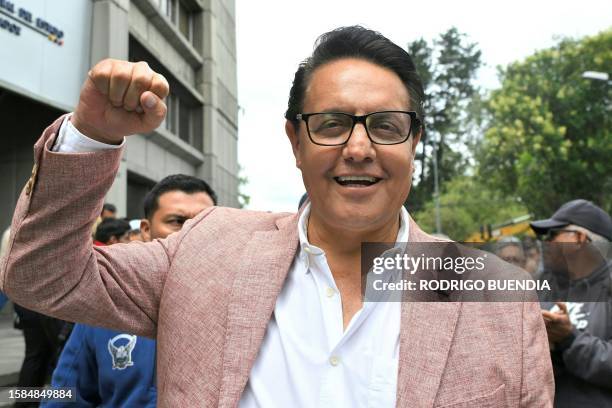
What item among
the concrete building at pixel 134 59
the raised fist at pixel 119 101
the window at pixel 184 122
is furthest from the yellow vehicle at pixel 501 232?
Answer: the window at pixel 184 122

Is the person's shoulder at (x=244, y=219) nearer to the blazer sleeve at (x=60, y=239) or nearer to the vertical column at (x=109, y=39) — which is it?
the blazer sleeve at (x=60, y=239)

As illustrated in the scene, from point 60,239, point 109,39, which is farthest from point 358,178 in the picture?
point 109,39

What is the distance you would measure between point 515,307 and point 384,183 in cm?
47

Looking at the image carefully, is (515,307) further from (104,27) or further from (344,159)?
(104,27)

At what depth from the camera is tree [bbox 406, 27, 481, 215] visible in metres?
38.5

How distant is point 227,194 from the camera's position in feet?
66.4

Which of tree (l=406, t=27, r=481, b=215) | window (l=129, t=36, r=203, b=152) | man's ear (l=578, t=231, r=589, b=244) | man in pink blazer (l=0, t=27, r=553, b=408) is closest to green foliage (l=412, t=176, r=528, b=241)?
tree (l=406, t=27, r=481, b=215)

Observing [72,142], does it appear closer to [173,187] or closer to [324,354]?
[324,354]

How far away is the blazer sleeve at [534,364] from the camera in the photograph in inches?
56.9

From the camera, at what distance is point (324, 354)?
1546 mm

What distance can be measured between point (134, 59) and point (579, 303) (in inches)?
502

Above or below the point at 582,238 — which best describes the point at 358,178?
above

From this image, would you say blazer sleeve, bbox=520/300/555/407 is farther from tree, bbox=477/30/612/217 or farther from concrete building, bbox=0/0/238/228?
tree, bbox=477/30/612/217

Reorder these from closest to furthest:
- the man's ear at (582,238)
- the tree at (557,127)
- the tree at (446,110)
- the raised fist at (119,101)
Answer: the raised fist at (119,101) → the man's ear at (582,238) → the tree at (557,127) → the tree at (446,110)
